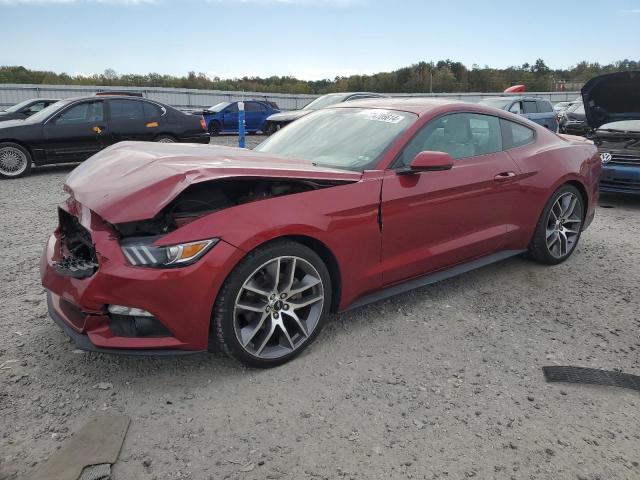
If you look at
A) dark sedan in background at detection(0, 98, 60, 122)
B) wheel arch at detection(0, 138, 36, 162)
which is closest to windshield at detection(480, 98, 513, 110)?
wheel arch at detection(0, 138, 36, 162)

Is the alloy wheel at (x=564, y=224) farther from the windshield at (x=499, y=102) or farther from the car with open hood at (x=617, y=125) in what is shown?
the windshield at (x=499, y=102)

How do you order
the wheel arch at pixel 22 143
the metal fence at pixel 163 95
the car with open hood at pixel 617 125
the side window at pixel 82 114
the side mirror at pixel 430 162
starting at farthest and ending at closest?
1. the metal fence at pixel 163 95
2. the side window at pixel 82 114
3. the wheel arch at pixel 22 143
4. the car with open hood at pixel 617 125
5. the side mirror at pixel 430 162

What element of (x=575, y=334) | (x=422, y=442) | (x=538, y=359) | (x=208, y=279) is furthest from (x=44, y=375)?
(x=575, y=334)

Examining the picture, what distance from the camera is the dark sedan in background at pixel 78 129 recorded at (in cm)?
867

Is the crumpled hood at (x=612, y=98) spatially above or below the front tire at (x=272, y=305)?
above

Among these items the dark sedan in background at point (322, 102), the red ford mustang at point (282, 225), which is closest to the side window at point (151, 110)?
the dark sedan in background at point (322, 102)

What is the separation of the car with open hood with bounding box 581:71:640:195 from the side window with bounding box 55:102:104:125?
846cm

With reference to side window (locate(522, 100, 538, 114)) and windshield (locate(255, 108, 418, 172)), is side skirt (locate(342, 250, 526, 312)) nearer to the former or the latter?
windshield (locate(255, 108, 418, 172))

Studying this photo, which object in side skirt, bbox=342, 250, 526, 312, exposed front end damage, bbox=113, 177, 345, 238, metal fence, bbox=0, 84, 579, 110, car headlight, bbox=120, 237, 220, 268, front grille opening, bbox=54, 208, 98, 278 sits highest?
metal fence, bbox=0, 84, 579, 110

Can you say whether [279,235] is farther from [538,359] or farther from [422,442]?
[538,359]

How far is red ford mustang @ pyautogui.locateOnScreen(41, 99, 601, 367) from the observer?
2.44m

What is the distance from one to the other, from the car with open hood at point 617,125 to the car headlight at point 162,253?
678cm

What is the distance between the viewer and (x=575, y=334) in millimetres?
3285

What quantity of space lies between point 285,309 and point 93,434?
3.68ft
